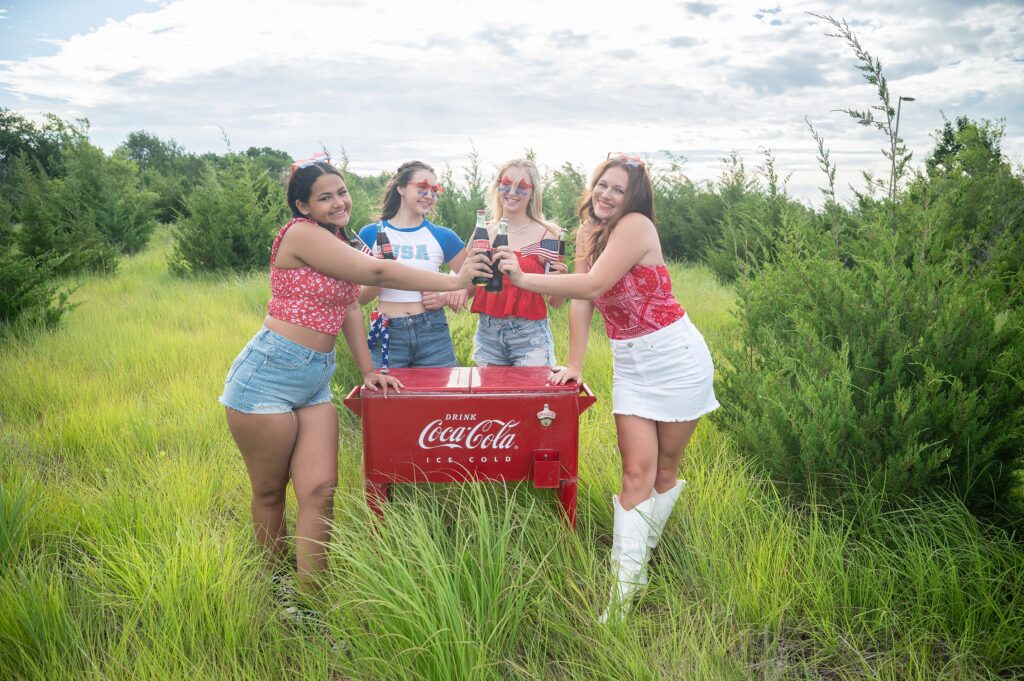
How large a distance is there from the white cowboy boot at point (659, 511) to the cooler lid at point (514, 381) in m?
0.65

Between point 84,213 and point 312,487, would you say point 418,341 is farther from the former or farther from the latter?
point 84,213

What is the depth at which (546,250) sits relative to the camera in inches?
138

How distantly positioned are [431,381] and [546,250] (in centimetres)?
110

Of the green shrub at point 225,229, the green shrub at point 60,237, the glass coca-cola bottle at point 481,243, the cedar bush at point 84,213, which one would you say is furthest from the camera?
the cedar bush at point 84,213

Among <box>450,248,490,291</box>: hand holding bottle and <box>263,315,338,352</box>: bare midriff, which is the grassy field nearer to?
<box>263,315,338,352</box>: bare midriff

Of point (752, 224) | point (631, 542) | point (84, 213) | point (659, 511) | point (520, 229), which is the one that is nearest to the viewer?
point (631, 542)

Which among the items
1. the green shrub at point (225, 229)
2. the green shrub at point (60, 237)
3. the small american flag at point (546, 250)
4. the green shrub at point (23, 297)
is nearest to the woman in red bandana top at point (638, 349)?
the small american flag at point (546, 250)

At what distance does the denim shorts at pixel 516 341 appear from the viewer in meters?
3.54

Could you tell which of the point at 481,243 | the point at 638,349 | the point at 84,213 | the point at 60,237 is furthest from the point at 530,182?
the point at 84,213

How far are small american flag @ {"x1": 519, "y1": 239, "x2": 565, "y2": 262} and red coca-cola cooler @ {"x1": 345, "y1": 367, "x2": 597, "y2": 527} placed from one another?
0.97 metres

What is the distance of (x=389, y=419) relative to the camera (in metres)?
2.60

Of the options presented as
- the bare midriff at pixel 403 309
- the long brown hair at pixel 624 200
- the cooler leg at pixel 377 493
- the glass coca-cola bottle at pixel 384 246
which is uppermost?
the long brown hair at pixel 624 200

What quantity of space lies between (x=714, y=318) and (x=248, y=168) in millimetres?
8815

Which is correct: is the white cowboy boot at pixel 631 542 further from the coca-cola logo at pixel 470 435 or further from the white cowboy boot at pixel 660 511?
the coca-cola logo at pixel 470 435
